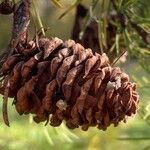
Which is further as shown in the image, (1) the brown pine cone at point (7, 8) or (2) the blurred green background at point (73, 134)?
(2) the blurred green background at point (73, 134)

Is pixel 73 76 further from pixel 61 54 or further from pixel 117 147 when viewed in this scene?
pixel 117 147

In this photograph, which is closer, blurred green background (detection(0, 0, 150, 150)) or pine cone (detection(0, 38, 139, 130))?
pine cone (detection(0, 38, 139, 130))

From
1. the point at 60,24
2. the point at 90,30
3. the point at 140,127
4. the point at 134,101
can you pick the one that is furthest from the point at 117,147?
the point at 60,24

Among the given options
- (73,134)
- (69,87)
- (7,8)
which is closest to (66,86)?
(69,87)

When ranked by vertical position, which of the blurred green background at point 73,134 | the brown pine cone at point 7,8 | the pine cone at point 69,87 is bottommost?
the blurred green background at point 73,134

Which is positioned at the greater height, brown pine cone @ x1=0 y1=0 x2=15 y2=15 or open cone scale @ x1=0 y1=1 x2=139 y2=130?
brown pine cone @ x1=0 y1=0 x2=15 y2=15

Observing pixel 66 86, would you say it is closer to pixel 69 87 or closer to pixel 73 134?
pixel 69 87

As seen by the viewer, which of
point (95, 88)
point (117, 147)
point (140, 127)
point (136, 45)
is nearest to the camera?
point (95, 88)

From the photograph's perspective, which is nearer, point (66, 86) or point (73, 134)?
point (66, 86)
